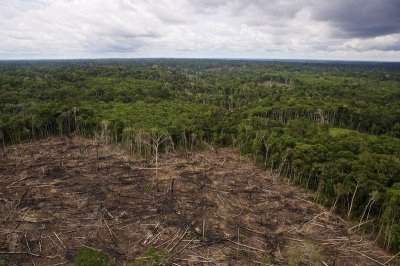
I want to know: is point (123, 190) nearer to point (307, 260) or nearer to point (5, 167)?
point (5, 167)

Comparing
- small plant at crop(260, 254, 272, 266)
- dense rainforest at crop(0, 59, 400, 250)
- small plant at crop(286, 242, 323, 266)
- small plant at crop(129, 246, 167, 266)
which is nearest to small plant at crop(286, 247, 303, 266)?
small plant at crop(286, 242, 323, 266)

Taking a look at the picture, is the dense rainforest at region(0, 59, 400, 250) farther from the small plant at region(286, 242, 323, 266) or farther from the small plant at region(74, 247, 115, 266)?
the small plant at region(74, 247, 115, 266)

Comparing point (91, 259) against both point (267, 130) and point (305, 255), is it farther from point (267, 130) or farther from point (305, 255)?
point (267, 130)

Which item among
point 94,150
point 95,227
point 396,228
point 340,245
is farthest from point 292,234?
point 94,150

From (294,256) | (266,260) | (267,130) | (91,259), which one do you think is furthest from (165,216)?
(267,130)

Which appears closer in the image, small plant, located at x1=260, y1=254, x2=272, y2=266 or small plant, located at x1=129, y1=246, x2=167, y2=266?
small plant, located at x1=129, y1=246, x2=167, y2=266
